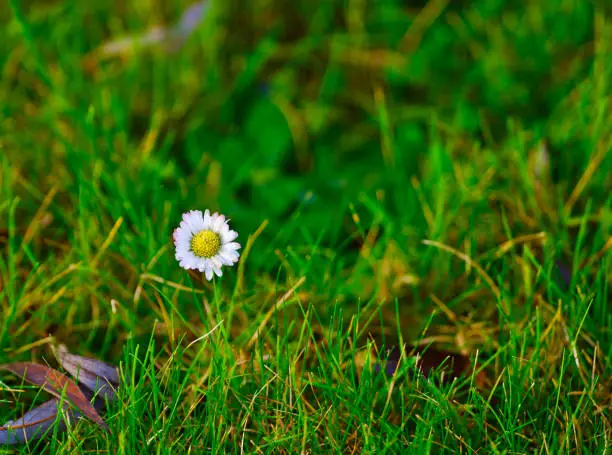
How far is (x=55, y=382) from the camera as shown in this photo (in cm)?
147

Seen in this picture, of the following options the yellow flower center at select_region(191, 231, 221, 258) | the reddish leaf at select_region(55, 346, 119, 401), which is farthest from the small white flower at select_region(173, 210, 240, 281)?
the reddish leaf at select_region(55, 346, 119, 401)

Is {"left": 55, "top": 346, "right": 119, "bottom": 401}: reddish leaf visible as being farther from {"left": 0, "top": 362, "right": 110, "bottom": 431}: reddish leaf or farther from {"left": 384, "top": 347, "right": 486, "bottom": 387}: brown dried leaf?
{"left": 384, "top": 347, "right": 486, "bottom": 387}: brown dried leaf

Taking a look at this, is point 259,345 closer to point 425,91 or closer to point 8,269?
point 8,269

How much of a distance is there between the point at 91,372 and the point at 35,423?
141mm

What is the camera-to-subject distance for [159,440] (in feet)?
4.41

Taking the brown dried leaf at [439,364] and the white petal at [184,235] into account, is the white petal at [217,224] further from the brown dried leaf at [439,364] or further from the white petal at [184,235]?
the brown dried leaf at [439,364]

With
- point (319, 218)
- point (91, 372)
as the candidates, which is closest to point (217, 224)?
point (91, 372)

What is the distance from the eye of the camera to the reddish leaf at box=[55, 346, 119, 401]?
1473 mm

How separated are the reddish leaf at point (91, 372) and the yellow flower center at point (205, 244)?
1.02 ft

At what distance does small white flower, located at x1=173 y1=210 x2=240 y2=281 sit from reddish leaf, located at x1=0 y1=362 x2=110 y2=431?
1.06ft

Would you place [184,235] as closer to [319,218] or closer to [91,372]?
[91,372]

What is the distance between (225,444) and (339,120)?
1328 mm

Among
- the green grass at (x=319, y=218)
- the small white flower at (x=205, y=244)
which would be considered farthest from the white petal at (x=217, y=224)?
the green grass at (x=319, y=218)

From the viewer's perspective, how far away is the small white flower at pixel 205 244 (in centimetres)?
141
